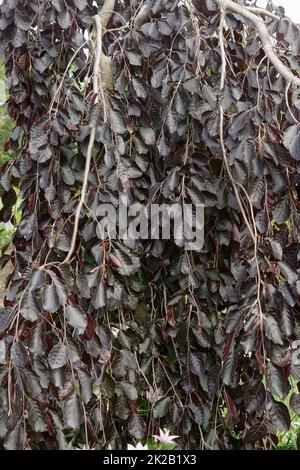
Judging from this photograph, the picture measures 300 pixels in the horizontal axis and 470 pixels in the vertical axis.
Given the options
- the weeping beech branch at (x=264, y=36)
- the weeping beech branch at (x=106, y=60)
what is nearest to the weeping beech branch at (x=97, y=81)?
A: the weeping beech branch at (x=106, y=60)

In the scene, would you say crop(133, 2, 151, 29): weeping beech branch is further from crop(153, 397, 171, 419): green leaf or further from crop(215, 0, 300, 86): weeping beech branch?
crop(153, 397, 171, 419): green leaf

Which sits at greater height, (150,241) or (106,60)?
(106,60)

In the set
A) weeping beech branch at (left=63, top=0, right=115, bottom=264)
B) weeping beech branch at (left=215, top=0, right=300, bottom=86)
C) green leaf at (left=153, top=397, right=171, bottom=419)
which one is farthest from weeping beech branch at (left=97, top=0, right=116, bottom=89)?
green leaf at (left=153, top=397, right=171, bottom=419)

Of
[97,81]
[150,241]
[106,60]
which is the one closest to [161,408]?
[150,241]

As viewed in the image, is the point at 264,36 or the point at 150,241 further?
the point at 150,241

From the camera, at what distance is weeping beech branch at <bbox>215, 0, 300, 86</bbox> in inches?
49.7

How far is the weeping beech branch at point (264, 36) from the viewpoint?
1.26 meters

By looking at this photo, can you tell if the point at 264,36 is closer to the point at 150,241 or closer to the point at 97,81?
the point at 97,81

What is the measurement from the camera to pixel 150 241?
1.44 meters

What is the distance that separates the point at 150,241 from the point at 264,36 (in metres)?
0.57

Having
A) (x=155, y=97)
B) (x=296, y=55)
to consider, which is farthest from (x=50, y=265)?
(x=296, y=55)

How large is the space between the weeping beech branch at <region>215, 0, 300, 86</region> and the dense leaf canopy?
24 mm

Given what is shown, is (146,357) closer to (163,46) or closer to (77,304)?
(77,304)

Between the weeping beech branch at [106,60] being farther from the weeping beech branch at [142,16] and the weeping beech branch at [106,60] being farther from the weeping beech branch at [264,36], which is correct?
the weeping beech branch at [264,36]
